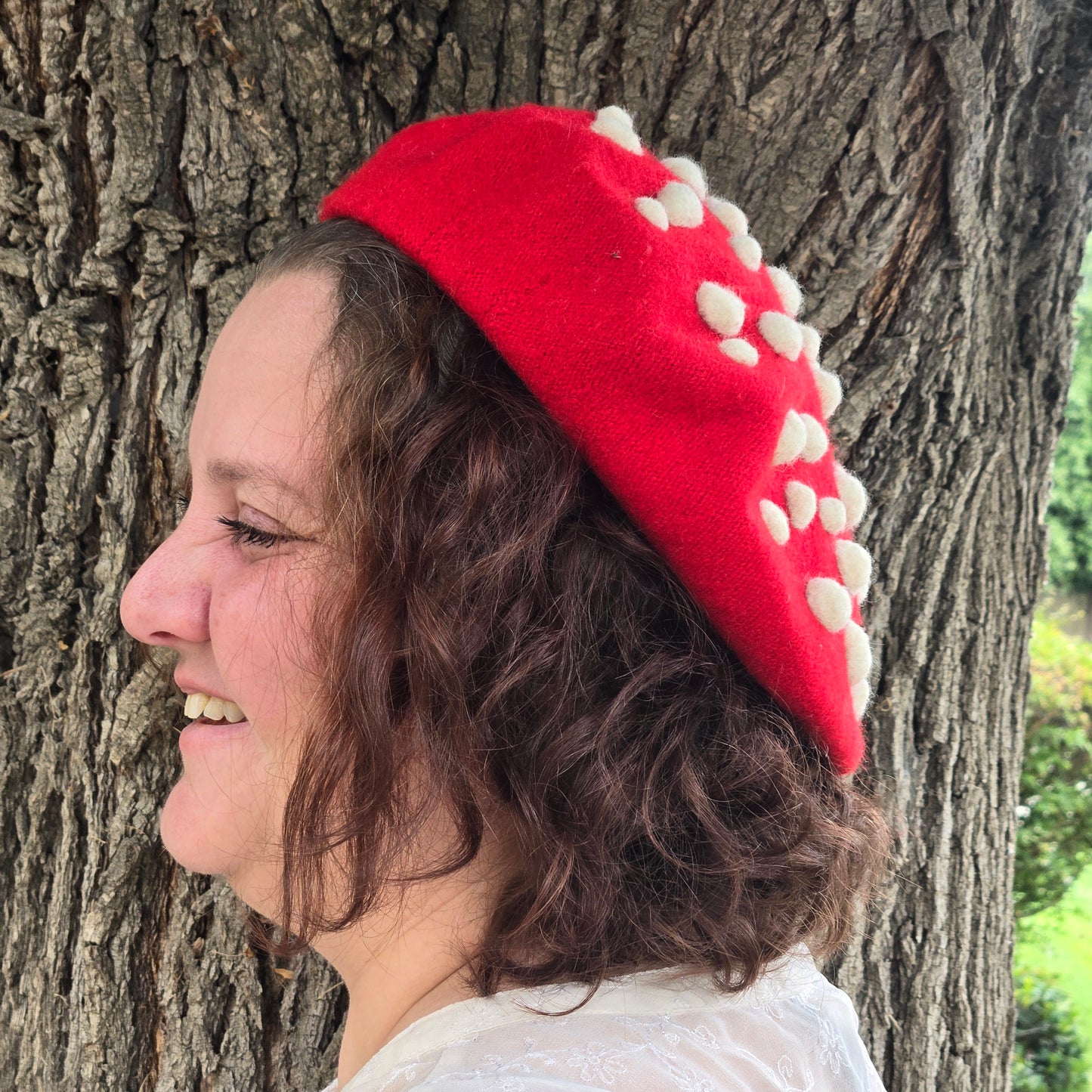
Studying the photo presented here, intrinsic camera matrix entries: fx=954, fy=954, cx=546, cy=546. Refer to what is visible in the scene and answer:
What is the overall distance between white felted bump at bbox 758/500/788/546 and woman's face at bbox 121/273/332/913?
0.63 meters

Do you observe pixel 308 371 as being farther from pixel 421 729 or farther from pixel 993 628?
pixel 993 628

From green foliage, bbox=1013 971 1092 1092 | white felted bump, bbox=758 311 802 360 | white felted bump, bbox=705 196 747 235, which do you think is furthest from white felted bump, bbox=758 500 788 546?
green foliage, bbox=1013 971 1092 1092

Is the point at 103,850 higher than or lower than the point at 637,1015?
lower

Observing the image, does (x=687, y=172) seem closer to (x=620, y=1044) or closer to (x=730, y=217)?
(x=730, y=217)

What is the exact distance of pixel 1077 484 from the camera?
14.1 m

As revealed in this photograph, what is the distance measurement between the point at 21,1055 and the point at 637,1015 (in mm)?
1387

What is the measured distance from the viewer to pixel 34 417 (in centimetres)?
182

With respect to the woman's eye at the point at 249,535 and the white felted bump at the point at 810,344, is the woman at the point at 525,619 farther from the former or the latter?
the white felted bump at the point at 810,344

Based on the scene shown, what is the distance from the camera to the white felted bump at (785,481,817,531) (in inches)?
55.7

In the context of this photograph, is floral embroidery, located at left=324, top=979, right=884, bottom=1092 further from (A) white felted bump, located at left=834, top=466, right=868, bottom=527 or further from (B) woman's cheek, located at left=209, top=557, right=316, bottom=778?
(A) white felted bump, located at left=834, top=466, right=868, bottom=527

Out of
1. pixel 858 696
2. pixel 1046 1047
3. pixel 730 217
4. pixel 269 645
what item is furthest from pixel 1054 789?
pixel 269 645

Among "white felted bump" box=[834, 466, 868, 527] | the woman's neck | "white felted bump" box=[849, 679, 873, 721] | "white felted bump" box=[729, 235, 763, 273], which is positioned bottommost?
the woman's neck

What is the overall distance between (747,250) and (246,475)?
844mm

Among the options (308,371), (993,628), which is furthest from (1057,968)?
(308,371)
